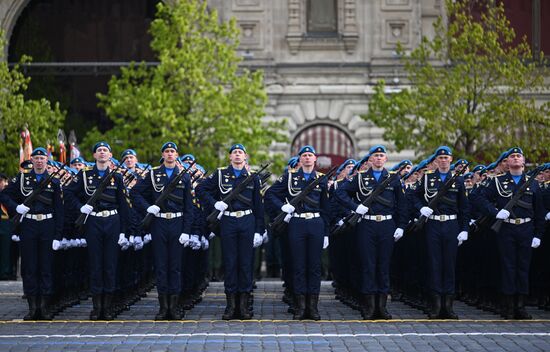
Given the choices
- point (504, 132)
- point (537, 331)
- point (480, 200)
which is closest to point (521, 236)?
point (480, 200)

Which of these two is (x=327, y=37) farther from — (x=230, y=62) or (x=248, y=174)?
(x=248, y=174)

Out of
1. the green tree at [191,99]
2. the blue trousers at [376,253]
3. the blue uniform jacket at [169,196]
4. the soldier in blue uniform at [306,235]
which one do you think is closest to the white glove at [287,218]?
the soldier in blue uniform at [306,235]

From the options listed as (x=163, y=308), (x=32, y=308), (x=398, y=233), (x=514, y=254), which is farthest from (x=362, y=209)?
(x=32, y=308)

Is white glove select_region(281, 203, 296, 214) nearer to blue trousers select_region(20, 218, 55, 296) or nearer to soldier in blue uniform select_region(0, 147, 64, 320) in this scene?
soldier in blue uniform select_region(0, 147, 64, 320)

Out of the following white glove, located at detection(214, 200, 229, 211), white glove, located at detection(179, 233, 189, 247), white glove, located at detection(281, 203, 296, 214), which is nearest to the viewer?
white glove, located at detection(179, 233, 189, 247)

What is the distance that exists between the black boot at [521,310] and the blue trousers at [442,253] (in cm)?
85

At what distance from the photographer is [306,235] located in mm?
18969

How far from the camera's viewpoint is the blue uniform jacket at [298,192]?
19031 mm

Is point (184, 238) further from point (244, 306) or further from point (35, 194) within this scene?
point (35, 194)

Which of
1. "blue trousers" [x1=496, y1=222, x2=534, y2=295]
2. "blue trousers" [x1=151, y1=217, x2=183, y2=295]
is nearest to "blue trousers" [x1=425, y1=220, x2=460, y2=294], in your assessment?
"blue trousers" [x1=496, y1=222, x2=534, y2=295]

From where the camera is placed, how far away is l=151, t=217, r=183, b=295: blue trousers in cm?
1878

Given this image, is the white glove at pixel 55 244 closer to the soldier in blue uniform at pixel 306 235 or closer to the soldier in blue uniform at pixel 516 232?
the soldier in blue uniform at pixel 306 235

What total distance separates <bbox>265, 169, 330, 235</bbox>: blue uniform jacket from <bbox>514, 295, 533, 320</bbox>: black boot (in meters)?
2.63

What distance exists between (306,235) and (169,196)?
71.4 inches
